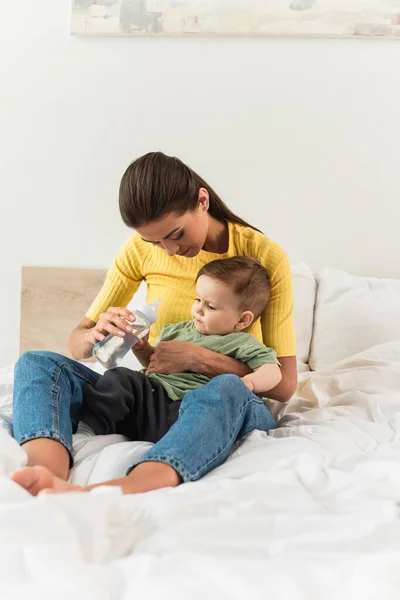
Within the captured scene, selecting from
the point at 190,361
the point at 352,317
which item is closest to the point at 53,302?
the point at 352,317

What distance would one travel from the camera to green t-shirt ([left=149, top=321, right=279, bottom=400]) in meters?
1.47

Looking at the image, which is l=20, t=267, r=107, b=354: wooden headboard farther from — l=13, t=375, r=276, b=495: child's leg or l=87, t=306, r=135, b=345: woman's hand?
l=13, t=375, r=276, b=495: child's leg

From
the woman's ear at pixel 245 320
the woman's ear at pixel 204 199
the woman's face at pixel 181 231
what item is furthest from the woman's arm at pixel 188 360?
the woman's ear at pixel 204 199

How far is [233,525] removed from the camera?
0.89m

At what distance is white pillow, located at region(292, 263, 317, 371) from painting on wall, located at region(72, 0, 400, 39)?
0.86 metres

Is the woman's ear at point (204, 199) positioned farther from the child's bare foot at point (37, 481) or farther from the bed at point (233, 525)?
the child's bare foot at point (37, 481)

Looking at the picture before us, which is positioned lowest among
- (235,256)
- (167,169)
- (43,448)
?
Result: (43,448)

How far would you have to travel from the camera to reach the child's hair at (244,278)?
154cm

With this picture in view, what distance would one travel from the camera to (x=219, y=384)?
1.28 m

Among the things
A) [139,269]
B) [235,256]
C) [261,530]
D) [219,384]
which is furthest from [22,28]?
[261,530]

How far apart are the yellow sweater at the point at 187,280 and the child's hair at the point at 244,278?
0.05 meters

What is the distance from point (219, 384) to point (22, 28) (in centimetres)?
186

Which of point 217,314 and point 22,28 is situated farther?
point 22,28

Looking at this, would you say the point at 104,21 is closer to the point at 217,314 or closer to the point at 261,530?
the point at 217,314
